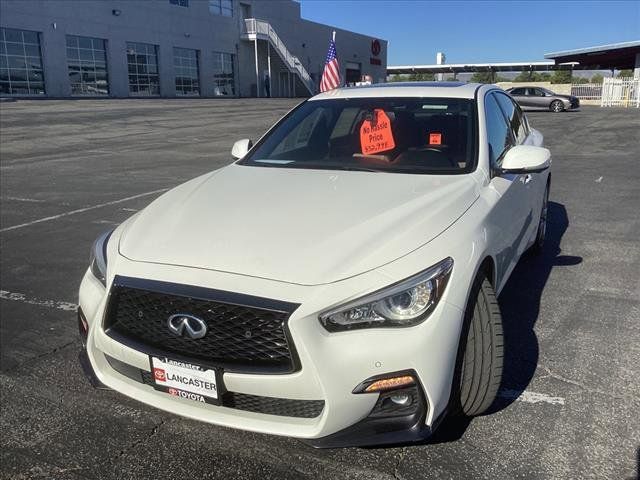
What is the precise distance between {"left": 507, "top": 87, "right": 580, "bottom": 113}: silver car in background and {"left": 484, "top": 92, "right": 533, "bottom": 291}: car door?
2956 cm

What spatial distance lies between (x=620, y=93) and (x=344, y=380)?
43403 mm

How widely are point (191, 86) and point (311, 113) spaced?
43.9 metres

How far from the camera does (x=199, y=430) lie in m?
2.80

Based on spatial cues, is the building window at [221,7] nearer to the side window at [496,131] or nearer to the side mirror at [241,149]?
the side mirror at [241,149]

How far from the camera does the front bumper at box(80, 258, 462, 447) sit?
2115 millimetres

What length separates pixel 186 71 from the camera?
4484cm

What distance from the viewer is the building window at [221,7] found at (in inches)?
1833

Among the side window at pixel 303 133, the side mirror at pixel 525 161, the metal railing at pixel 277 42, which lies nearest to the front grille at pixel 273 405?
the side mirror at pixel 525 161

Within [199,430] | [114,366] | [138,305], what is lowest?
[199,430]

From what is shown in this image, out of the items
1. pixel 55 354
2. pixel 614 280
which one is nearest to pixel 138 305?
pixel 55 354

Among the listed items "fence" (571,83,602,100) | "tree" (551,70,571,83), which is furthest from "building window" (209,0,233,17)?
"tree" (551,70,571,83)

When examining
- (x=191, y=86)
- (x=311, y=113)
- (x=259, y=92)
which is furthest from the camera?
(x=259, y=92)

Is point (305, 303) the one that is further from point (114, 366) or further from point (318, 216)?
point (114, 366)

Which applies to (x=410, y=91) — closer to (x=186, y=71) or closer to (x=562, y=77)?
(x=186, y=71)
